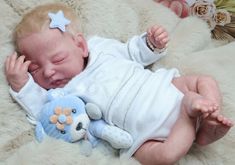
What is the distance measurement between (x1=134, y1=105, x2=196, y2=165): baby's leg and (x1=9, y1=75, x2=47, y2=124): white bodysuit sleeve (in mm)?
283

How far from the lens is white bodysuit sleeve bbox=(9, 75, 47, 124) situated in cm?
127

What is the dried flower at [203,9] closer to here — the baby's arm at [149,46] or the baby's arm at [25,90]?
the baby's arm at [149,46]

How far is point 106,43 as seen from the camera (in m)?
1.44

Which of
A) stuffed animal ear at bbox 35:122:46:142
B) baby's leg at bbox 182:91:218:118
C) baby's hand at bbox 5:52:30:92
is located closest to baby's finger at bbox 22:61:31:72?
baby's hand at bbox 5:52:30:92

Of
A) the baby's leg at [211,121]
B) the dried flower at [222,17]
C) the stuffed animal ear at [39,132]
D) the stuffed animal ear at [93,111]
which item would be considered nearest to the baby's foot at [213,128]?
the baby's leg at [211,121]

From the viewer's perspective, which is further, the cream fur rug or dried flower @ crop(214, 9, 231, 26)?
dried flower @ crop(214, 9, 231, 26)

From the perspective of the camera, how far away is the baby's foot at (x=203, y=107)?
3.62 ft

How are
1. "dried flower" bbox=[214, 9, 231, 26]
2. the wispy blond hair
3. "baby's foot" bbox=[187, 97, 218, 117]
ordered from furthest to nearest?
"dried flower" bbox=[214, 9, 231, 26], the wispy blond hair, "baby's foot" bbox=[187, 97, 218, 117]

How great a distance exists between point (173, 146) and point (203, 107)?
0.12 meters

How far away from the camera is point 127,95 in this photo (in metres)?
1.27

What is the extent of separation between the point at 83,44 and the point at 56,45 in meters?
0.10

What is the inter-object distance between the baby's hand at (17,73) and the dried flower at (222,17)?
75cm

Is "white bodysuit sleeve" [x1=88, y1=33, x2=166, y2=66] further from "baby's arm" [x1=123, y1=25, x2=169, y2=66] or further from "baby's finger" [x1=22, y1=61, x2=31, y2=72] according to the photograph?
"baby's finger" [x1=22, y1=61, x2=31, y2=72]

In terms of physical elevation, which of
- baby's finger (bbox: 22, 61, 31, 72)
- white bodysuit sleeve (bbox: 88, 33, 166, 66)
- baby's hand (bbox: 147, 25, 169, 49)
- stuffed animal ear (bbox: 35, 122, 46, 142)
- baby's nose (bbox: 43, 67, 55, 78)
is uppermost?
baby's hand (bbox: 147, 25, 169, 49)
